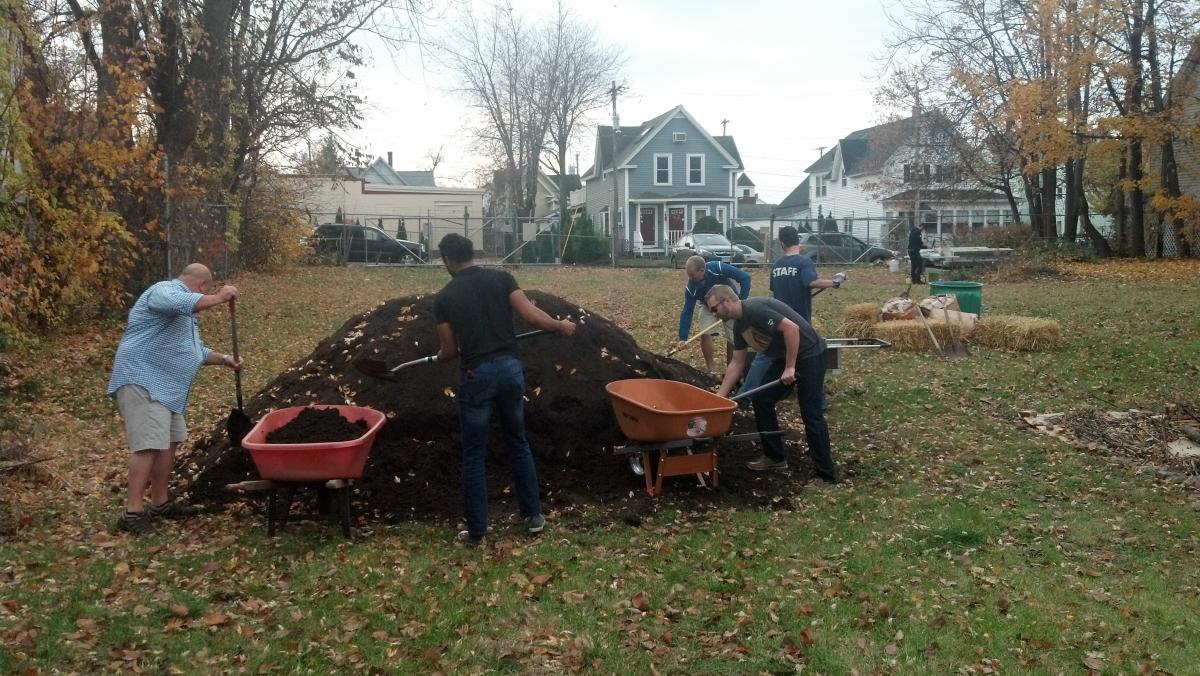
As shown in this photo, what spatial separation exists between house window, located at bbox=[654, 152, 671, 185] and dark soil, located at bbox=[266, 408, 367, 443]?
44343 mm

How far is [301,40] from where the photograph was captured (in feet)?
72.6

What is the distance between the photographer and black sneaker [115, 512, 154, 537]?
6.24 metres

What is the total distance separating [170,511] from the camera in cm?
659

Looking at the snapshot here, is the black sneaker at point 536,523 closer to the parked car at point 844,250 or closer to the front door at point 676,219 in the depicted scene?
the parked car at point 844,250

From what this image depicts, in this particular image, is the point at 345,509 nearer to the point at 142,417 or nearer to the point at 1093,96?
the point at 142,417

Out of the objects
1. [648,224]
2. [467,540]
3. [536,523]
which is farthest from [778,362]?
[648,224]

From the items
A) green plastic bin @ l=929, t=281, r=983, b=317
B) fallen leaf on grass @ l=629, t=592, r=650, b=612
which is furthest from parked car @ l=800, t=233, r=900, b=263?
fallen leaf on grass @ l=629, t=592, r=650, b=612

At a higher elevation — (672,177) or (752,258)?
(672,177)

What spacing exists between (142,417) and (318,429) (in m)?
1.06

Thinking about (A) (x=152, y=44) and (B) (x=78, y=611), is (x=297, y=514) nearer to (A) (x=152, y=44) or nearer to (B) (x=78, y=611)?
(B) (x=78, y=611)

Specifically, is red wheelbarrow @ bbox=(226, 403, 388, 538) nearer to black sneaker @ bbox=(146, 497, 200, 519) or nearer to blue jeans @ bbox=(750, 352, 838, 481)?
black sneaker @ bbox=(146, 497, 200, 519)

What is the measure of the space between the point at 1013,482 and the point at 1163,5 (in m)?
25.8

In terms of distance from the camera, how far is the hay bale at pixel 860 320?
1473 centimetres

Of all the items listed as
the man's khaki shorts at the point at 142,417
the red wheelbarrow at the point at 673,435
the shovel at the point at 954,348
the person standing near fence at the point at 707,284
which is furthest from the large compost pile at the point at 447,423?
the shovel at the point at 954,348
